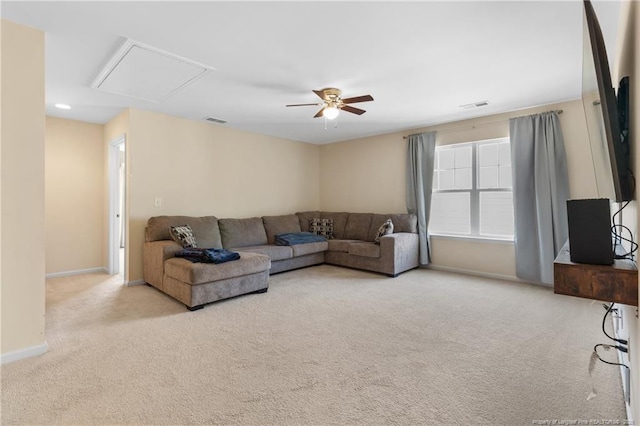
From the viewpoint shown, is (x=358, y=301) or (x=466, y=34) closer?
(x=466, y=34)

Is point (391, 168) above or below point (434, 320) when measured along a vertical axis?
above

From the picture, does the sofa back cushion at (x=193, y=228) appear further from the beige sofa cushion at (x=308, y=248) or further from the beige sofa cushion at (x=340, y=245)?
the beige sofa cushion at (x=340, y=245)

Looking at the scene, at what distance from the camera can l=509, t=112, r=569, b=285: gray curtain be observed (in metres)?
3.94

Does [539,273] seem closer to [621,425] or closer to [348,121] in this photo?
[621,425]

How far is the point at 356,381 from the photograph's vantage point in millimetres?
1977

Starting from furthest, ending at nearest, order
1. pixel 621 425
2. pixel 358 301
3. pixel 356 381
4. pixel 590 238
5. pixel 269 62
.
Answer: pixel 358 301 → pixel 269 62 → pixel 356 381 → pixel 621 425 → pixel 590 238

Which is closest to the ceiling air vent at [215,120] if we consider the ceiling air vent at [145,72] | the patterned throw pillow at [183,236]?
the ceiling air vent at [145,72]

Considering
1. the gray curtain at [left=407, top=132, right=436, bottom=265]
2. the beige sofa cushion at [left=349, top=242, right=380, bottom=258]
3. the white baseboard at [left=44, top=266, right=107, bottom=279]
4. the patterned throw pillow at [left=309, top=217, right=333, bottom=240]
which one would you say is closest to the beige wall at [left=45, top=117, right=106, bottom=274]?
the white baseboard at [left=44, top=266, right=107, bottom=279]

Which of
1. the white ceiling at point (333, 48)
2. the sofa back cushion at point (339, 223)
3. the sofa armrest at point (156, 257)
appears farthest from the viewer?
the sofa back cushion at point (339, 223)

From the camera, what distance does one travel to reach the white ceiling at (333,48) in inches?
81.7

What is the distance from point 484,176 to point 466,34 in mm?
2849

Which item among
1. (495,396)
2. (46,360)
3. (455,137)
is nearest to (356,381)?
(495,396)

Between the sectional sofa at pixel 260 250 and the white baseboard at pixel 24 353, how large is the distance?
3.82ft

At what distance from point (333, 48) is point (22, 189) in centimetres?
260
